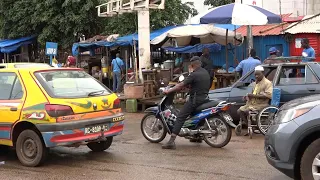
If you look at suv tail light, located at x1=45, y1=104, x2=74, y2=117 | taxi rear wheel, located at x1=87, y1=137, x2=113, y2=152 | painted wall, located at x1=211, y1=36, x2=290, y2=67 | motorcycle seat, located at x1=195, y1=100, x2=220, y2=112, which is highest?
painted wall, located at x1=211, y1=36, x2=290, y2=67

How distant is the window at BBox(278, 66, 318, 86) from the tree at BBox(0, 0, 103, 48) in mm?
14293

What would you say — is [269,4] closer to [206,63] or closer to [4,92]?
[206,63]

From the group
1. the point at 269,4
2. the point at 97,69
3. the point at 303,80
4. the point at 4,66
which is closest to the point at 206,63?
the point at 303,80

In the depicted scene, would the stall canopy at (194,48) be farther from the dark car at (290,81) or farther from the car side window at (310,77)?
the car side window at (310,77)

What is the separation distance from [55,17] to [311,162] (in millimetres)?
18859

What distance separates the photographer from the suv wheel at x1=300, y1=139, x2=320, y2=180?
4.59 metres

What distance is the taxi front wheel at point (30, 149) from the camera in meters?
6.43

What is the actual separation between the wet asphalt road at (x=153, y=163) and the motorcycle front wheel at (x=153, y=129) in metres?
0.18

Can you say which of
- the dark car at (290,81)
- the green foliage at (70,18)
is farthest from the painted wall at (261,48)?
the dark car at (290,81)

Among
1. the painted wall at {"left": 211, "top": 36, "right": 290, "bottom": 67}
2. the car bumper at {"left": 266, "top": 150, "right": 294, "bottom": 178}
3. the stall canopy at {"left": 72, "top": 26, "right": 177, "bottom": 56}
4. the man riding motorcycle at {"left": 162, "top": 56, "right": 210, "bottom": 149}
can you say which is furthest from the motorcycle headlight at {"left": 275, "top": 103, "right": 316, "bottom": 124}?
the painted wall at {"left": 211, "top": 36, "right": 290, "bottom": 67}

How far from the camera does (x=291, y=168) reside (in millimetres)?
4691

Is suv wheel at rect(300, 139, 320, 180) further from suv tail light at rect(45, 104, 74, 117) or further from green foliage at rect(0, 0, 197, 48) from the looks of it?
green foliage at rect(0, 0, 197, 48)

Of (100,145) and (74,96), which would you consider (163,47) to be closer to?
(100,145)

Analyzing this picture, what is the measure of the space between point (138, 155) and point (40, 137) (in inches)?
66.7
